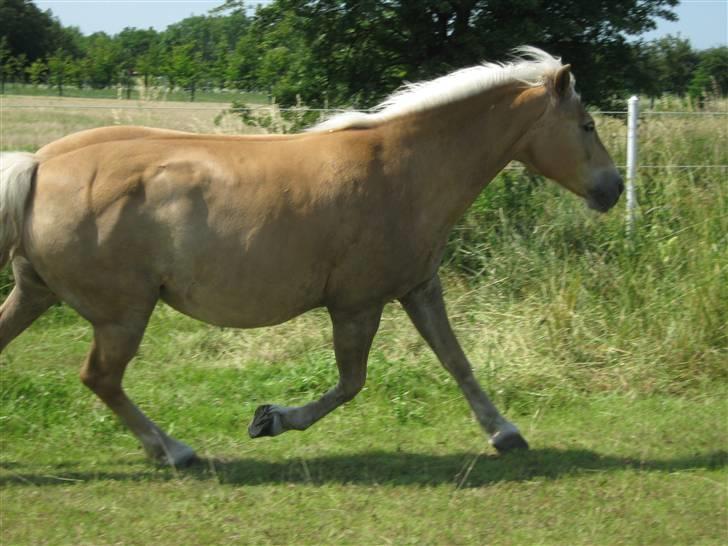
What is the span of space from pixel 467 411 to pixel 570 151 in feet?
6.06

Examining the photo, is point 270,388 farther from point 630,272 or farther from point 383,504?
point 630,272

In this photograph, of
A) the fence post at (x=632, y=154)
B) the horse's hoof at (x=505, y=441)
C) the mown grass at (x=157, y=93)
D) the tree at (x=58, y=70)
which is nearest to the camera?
the horse's hoof at (x=505, y=441)

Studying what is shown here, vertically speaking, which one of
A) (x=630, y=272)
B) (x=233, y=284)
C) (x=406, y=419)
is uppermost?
(x=233, y=284)

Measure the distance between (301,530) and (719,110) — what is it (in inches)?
313

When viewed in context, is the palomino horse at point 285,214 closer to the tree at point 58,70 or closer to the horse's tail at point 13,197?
the horse's tail at point 13,197

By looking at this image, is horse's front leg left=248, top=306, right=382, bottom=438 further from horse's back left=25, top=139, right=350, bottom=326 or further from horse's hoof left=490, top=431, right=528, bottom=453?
horse's hoof left=490, top=431, right=528, bottom=453

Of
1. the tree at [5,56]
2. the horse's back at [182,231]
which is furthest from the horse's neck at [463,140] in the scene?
the tree at [5,56]

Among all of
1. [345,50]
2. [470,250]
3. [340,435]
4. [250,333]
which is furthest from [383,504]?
[345,50]

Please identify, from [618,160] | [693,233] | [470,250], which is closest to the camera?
[693,233]

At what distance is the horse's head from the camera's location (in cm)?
511

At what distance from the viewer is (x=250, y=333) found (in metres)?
7.44

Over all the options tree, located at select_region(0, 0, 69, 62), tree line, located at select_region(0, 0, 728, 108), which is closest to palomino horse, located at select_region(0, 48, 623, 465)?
tree line, located at select_region(0, 0, 728, 108)

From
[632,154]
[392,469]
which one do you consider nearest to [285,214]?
[392,469]

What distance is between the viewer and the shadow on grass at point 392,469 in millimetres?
4754
